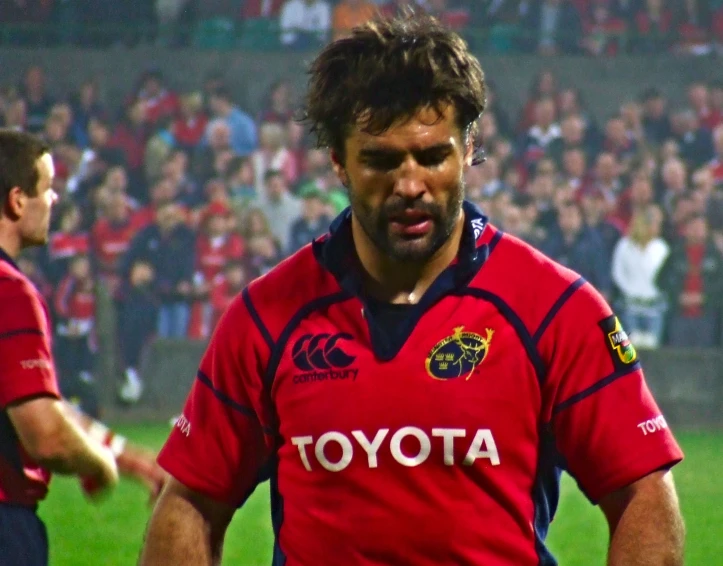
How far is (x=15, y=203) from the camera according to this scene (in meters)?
4.32

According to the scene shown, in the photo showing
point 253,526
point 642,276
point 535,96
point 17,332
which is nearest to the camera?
point 17,332

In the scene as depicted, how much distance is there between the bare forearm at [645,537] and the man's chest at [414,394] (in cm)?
25

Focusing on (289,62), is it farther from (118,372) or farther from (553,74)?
(118,372)

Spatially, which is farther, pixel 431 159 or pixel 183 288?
pixel 183 288

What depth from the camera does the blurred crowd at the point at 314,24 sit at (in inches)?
770

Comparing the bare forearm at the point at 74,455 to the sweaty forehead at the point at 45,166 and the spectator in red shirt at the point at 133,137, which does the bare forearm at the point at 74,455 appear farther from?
the spectator in red shirt at the point at 133,137

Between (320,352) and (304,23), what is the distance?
16872mm

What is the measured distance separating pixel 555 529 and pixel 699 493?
186 centimetres

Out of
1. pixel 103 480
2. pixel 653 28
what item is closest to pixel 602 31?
pixel 653 28

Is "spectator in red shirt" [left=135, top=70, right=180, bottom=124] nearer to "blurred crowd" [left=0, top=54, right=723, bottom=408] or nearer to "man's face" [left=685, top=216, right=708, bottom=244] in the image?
"blurred crowd" [left=0, top=54, right=723, bottom=408]

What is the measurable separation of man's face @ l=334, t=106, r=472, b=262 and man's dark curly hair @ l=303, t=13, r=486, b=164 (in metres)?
0.03

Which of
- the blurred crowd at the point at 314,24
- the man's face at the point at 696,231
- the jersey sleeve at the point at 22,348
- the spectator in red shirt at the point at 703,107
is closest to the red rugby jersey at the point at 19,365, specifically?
the jersey sleeve at the point at 22,348

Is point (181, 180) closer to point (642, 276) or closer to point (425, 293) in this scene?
point (642, 276)

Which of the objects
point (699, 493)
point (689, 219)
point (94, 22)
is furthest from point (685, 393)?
point (94, 22)
